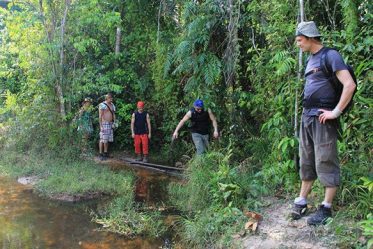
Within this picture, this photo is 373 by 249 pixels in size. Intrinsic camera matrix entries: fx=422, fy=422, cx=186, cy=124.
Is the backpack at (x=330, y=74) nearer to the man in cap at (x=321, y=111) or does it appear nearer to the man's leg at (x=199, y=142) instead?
the man in cap at (x=321, y=111)

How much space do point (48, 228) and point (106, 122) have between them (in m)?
4.69

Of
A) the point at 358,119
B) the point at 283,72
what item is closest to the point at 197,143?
the point at 283,72

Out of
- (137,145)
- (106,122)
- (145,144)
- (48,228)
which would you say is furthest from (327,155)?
(106,122)

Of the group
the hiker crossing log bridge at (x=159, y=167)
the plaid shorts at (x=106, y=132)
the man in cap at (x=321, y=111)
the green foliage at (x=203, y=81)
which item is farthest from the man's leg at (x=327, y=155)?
the plaid shorts at (x=106, y=132)

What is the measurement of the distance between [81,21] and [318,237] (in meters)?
7.41

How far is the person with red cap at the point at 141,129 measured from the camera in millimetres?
10852

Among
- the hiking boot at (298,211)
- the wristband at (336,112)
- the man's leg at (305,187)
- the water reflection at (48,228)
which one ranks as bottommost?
the water reflection at (48,228)

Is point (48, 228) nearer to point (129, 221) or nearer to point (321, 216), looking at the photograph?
point (129, 221)

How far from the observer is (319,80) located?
4445 mm

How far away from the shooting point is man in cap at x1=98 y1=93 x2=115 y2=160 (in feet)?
35.5

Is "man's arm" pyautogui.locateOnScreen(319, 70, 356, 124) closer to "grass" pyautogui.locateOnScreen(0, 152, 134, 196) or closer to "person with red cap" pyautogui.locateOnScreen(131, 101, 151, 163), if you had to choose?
"grass" pyautogui.locateOnScreen(0, 152, 134, 196)

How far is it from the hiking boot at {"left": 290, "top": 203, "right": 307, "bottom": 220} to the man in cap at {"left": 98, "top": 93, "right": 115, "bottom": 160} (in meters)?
6.71

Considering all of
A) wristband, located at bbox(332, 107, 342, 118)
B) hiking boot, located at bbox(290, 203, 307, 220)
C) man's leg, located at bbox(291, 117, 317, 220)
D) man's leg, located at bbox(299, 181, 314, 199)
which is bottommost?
hiking boot, located at bbox(290, 203, 307, 220)

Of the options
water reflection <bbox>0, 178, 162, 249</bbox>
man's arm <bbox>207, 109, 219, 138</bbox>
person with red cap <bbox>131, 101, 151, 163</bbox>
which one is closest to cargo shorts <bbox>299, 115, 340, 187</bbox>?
water reflection <bbox>0, 178, 162, 249</bbox>
